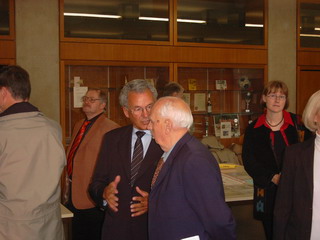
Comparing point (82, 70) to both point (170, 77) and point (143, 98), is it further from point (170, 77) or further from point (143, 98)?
point (143, 98)

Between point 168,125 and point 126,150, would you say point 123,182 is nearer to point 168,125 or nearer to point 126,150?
point 126,150

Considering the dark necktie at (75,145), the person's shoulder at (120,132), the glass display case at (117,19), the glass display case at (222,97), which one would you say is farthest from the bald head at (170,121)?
the glass display case at (222,97)

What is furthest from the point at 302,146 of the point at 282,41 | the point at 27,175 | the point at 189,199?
the point at 282,41

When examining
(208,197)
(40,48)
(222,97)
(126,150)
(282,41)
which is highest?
(282,41)

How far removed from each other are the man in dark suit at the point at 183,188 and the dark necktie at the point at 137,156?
0.40 meters

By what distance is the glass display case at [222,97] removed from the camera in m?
6.80

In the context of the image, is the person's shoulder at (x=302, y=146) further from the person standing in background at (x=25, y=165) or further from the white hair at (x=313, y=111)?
the person standing in background at (x=25, y=165)

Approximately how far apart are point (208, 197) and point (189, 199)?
87 millimetres

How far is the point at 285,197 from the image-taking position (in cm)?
258

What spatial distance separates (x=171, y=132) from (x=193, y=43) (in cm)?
473

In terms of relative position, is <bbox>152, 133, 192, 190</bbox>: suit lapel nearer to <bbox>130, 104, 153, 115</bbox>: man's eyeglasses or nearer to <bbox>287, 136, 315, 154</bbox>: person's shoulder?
<bbox>130, 104, 153, 115</bbox>: man's eyeglasses

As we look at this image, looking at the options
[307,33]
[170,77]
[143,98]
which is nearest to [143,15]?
[170,77]

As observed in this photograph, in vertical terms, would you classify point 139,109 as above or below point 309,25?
below

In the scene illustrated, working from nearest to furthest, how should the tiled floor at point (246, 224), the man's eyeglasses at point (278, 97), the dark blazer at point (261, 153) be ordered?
the dark blazer at point (261, 153) < the man's eyeglasses at point (278, 97) < the tiled floor at point (246, 224)
